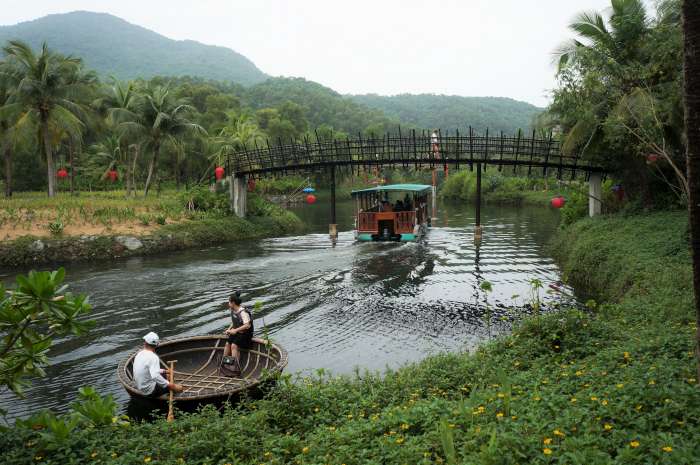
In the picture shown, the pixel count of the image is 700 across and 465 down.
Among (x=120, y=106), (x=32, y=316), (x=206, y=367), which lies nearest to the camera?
(x=32, y=316)

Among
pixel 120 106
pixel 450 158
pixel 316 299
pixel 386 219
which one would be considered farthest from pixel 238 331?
pixel 120 106

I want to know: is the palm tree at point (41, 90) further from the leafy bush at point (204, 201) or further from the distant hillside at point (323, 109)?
the distant hillside at point (323, 109)

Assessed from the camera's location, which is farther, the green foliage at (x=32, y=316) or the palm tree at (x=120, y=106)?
the palm tree at (x=120, y=106)

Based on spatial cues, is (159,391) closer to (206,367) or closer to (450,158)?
(206,367)

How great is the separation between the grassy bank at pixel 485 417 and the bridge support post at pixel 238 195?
2653 cm

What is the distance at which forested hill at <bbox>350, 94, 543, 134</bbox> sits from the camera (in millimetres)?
122750

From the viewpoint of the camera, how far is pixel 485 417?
5.66 metres

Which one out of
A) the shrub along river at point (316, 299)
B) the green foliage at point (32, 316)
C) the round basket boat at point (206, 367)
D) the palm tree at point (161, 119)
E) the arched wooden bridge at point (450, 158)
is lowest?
the shrub along river at point (316, 299)

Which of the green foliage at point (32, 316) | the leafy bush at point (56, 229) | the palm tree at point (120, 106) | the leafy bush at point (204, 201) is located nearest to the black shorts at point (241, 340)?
the green foliage at point (32, 316)

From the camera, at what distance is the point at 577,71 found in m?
18.6

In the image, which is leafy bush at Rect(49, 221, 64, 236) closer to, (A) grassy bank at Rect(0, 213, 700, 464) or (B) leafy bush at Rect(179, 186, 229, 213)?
(B) leafy bush at Rect(179, 186, 229, 213)

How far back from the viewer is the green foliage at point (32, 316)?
15.9 ft

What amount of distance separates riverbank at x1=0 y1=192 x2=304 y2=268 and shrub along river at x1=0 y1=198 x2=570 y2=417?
1361 mm

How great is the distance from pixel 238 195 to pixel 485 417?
3040 cm
